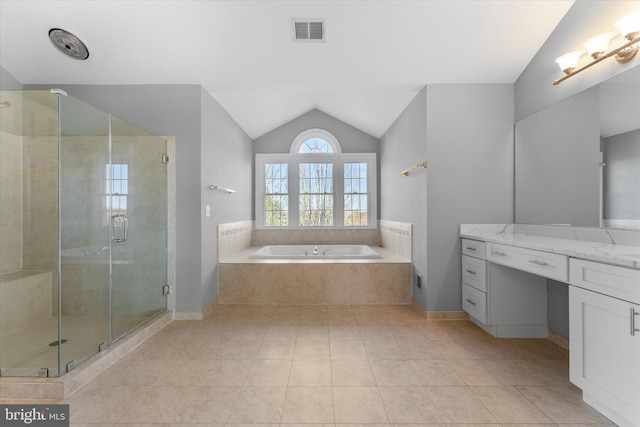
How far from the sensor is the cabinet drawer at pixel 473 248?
2.57m

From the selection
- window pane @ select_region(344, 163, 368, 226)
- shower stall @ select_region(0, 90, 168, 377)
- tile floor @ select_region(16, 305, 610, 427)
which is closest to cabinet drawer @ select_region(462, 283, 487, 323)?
tile floor @ select_region(16, 305, 610, 427)

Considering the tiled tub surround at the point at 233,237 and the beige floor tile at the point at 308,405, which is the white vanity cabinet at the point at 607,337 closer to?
the beige floor tile at the point at 308,405

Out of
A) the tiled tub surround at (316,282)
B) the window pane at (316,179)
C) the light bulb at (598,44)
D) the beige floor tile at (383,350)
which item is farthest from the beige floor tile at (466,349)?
the window pane at (316,179)

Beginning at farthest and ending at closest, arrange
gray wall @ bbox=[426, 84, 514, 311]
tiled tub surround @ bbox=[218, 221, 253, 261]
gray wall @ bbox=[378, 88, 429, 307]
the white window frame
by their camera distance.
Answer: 1. the white window frame
2. tiled tub surround @ bbox=[218, 221, 253, 261]
3. gray wall @ bbox=[378, 88, 429, 307]
4. gray wall @ bbox=[426, 84, 514, 311]

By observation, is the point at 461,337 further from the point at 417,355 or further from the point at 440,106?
the point at 440,106

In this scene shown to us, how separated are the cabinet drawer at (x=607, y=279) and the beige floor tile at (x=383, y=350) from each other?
1.19 metres

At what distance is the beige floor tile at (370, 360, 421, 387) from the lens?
6.04 feet

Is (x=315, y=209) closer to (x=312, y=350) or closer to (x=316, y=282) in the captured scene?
(x=316, y=282)

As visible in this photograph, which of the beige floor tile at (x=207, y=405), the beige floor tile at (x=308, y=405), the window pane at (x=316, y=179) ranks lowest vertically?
the beige floor tile at (x=207, y=405)

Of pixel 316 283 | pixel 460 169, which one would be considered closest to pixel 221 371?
pixel 316 283

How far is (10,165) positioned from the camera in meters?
2.29

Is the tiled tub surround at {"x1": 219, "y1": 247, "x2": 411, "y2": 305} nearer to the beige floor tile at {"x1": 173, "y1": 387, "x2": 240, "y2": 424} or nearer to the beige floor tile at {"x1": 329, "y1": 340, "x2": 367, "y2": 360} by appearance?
the beige floor tile at {"x1": 329, "y1": 340, "x2": 367, "y2": 360}

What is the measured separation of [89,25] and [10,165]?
1.23 meters

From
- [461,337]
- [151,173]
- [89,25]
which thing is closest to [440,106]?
[461,337]
